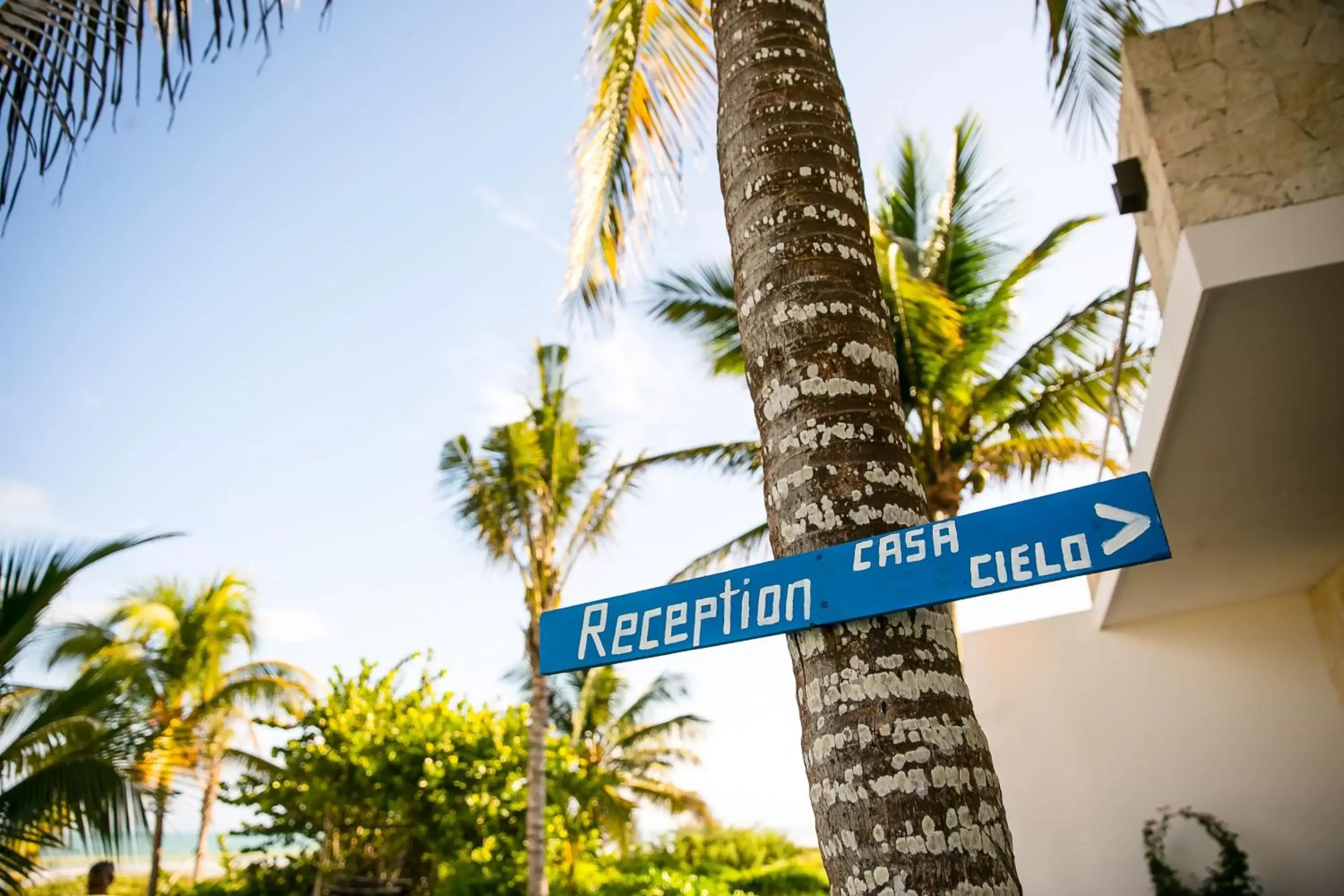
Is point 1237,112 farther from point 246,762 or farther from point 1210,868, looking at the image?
point 246,762

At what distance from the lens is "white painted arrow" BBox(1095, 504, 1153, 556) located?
1778 millimetres

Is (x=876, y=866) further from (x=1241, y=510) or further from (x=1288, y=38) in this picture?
(x=1241, y=510)

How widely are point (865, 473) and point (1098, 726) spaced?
23.1 ft

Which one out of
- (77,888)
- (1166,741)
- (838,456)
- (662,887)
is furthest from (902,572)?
(77,888)

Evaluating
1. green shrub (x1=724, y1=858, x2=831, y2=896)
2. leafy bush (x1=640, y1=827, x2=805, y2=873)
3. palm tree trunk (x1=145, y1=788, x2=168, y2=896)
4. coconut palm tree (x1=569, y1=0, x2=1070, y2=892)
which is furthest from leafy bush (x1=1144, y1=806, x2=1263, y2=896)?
palm tree trunk (x1=145, y1=788, x2=168, y2=896)

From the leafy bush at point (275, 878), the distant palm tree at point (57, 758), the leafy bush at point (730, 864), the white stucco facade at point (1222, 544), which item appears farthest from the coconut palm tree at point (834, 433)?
the leafy bush at point (275, 878)

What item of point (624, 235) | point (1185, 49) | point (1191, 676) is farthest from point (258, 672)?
point (1185, 49)

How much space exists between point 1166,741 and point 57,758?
8.77m

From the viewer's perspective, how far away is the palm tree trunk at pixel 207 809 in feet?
65.6

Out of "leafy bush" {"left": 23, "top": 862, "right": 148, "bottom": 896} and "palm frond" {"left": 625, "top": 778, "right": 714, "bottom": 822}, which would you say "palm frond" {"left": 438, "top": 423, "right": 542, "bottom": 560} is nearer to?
"palm frond" {"left": 625, "top": 778, "right": 714, "bottom": 822}

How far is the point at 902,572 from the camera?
6.37 feet

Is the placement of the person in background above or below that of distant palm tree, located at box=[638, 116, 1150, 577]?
below

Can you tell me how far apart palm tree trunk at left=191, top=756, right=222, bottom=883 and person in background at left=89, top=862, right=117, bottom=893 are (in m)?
14.0

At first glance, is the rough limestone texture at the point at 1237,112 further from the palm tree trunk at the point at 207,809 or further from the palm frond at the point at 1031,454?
the palm tree trunk at the point at 207,809
